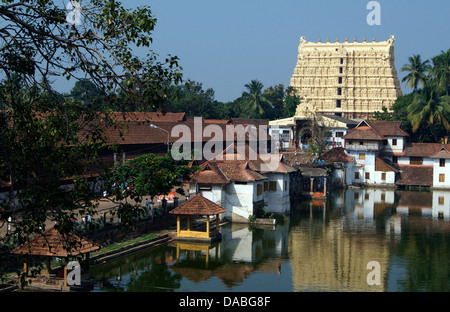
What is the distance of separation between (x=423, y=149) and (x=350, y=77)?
29.4 m

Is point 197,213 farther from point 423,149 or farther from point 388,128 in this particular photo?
point 388,128

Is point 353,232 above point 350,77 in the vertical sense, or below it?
below

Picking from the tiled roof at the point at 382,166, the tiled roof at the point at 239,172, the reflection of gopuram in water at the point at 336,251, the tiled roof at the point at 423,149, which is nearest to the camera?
the reflection of gopuram in water at the point at 336,251

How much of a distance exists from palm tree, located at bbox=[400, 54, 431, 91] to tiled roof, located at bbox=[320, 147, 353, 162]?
82.3 feet

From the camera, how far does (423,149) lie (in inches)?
2169

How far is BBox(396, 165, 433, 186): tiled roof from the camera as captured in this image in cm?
5312

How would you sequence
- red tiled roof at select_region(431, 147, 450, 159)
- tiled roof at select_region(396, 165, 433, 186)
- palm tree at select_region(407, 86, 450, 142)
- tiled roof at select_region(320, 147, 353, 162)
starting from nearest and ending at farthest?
red tiled roof at select_region(431, 147, 450, 159) → tiled roof at select_region(396, 165, 433, 186) → tiled roof at select_region(320, 147, 353, 162) → palm tree at select_region(407, 86, 450, 142)

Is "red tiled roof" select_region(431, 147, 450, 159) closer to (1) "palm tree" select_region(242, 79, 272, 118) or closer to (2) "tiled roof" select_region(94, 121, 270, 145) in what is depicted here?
(2) "tiled roof" select_region(94, 121, 270, 145)

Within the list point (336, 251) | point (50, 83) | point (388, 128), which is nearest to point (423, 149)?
point (388, 128)

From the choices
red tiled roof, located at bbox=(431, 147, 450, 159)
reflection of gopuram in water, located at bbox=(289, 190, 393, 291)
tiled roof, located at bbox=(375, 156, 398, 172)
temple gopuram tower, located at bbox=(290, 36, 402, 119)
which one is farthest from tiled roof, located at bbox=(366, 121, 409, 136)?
temple gopuram tower, located at bbox=(290, 36, 402, 119)

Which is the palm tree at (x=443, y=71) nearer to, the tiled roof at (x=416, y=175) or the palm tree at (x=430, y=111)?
the palm tree at (x=430, y=111)

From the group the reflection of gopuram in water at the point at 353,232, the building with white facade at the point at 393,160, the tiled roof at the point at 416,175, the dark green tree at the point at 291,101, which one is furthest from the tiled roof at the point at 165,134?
the dark green tree at the point at 291,101

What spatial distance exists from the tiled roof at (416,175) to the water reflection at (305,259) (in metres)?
16.3

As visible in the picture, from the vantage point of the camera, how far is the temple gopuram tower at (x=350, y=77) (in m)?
80.9
